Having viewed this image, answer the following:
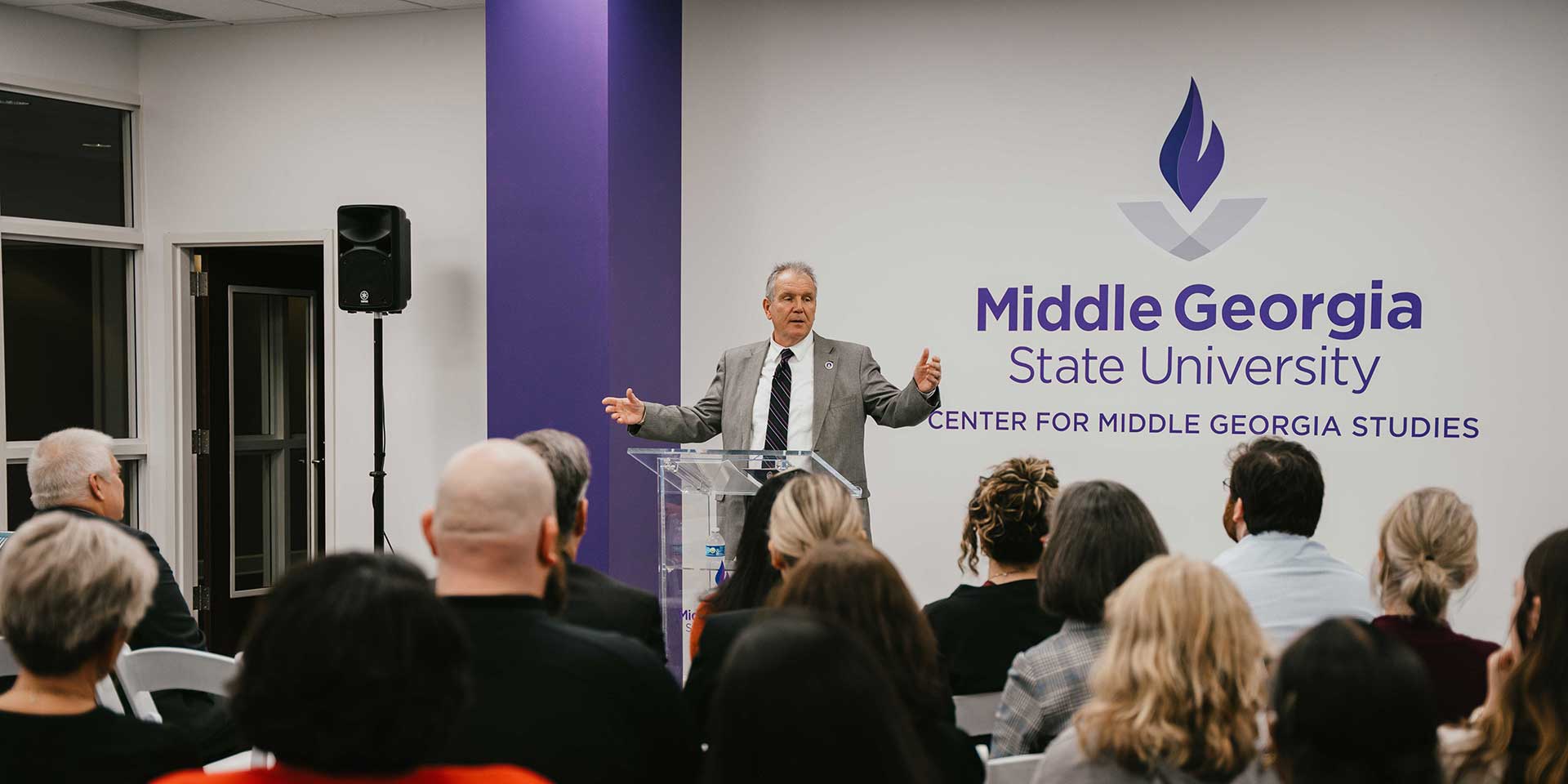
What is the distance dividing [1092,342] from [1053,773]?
14.9ft

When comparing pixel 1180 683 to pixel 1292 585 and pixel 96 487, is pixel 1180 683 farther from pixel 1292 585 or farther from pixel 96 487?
pixel 96 487

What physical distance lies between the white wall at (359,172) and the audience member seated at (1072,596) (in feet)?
16.6

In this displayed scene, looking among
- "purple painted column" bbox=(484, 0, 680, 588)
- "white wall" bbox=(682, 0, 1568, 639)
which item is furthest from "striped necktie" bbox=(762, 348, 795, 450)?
"white wall" bbox=(682, 0, 1568, 639)

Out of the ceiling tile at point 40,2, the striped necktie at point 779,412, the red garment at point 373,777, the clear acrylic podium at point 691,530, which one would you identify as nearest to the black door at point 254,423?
the ceiling tile at point 40,2

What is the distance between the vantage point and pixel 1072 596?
2709 millimetres

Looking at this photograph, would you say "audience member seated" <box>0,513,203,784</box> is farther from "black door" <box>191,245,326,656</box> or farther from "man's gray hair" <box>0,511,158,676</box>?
"black door" <box>191,245,326,656</box>

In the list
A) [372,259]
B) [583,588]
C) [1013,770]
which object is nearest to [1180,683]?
[1013,770]

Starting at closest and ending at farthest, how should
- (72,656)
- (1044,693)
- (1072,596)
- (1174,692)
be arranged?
(1174,692)
(72,656)
(1044,693)
(1072,596)

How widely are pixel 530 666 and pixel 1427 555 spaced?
6.76 feet

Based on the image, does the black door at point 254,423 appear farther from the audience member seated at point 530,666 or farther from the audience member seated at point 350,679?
the audience member seated at point 350,679

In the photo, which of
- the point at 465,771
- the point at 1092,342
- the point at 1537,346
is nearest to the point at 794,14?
the point at 1092,342

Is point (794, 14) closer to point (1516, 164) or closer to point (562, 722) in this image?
point (1516, 164)

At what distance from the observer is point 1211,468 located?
20.4 feet

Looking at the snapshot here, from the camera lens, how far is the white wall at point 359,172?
Answer: 7.40 m
